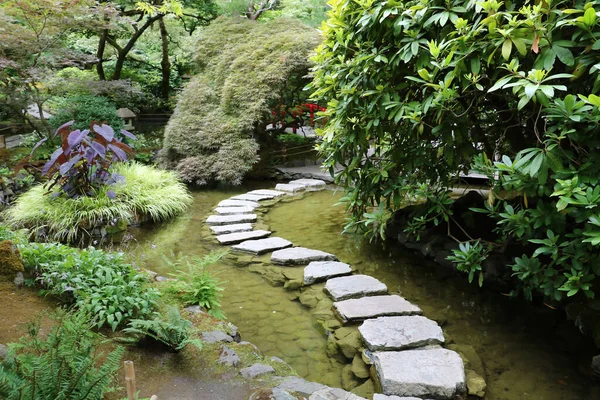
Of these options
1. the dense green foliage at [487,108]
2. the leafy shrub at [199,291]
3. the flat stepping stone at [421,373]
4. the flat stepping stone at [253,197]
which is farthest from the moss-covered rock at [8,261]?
the flat stepping stone at [253,197]

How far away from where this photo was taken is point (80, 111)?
853 cm

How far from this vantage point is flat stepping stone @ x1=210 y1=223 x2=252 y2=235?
5.77 meters

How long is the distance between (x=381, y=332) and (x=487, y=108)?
2.43 metres

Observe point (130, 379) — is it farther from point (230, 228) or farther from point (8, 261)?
point (230, 228)

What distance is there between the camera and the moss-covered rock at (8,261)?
9.98ft

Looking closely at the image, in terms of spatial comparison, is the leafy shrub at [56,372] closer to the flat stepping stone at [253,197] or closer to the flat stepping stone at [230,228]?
the flat stepping stone at [230,228]

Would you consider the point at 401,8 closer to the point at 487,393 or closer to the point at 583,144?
the point at 583,144

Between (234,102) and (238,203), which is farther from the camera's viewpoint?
(234,102)

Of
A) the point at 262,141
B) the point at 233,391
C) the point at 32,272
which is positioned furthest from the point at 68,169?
the point at 262,141

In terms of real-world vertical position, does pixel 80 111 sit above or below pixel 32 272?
above

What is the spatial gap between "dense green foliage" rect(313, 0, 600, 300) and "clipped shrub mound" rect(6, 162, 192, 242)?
2.97 metres

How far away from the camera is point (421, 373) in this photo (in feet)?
8.64

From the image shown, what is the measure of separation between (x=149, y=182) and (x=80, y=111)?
3.05 metres

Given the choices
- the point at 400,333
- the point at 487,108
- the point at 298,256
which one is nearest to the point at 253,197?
the point at 298,256
